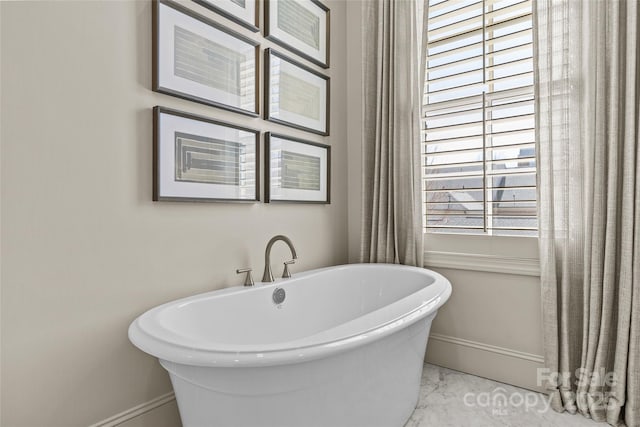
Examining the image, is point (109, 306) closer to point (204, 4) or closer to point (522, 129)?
point (204, 4)

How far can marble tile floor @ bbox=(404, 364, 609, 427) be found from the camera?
1696 mm

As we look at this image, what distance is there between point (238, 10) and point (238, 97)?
43cm

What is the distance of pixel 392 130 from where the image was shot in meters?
2.42

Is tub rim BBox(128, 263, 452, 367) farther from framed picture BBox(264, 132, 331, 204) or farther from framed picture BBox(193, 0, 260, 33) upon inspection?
framed picture BBox(193, 0, 260, 33)

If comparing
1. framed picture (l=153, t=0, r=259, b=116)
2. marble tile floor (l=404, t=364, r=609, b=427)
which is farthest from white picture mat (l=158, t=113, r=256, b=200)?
marble tile floor (l=404, t=364, r=609, b=427)

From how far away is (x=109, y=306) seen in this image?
137cm

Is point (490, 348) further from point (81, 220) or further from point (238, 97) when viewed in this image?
point (81, 220)

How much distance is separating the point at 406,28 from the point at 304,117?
2.91 feet

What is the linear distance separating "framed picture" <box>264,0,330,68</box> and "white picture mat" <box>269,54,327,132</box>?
106 millimetres

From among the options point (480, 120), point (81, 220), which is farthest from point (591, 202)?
point (81, 220)

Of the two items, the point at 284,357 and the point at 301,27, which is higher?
the point at 301,27

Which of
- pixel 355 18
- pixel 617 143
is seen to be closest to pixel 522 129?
pixel 617 143

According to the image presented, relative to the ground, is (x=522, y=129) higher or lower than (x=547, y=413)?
higher

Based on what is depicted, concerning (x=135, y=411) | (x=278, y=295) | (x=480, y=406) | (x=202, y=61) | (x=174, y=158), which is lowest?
(x=480, y=406)
